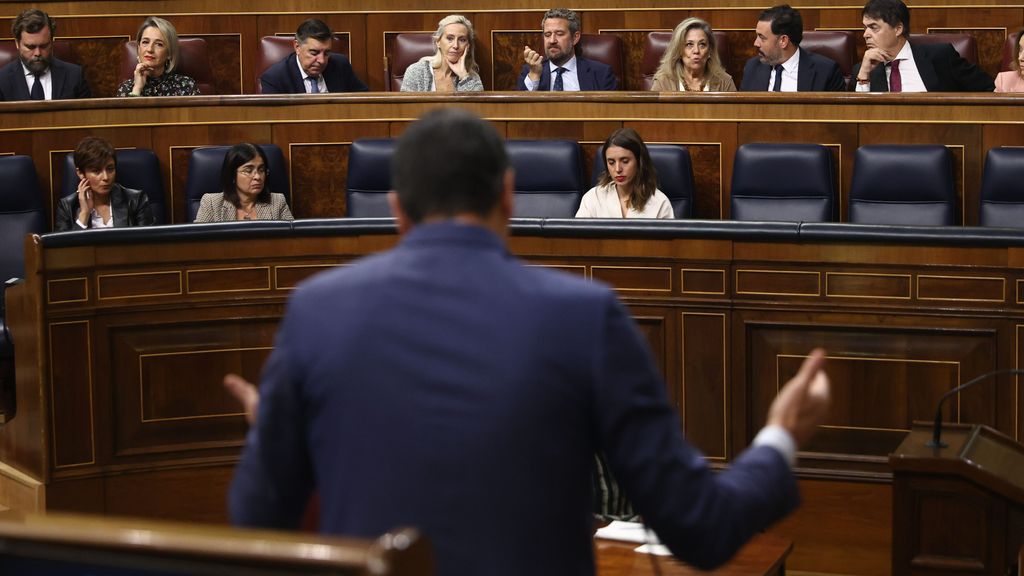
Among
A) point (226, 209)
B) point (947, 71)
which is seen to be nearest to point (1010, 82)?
point (947, 71)

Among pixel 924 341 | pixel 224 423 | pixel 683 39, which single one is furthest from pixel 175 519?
pixel 683 39

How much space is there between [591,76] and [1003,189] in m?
1.25

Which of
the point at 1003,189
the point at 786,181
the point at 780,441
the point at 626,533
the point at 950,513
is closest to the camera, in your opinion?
the point at 780,441

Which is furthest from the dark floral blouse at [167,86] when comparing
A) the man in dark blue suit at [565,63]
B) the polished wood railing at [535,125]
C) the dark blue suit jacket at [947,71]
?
the dark blue suit jacket at [947,71]

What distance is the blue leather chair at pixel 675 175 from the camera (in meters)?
3.33

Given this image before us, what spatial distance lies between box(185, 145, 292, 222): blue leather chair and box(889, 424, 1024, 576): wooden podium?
176cm

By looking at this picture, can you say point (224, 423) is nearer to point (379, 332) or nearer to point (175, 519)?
point (175, 519)

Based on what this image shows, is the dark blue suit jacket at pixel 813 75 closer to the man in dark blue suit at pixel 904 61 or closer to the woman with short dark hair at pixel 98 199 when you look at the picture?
the man in dark blue suit at pixel 904 61

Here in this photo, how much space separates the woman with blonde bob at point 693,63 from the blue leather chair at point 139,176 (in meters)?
1.27

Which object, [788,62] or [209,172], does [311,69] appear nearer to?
[209,172]

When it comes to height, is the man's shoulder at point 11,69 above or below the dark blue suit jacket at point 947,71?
above

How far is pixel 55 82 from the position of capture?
4020 mm

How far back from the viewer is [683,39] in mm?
3828

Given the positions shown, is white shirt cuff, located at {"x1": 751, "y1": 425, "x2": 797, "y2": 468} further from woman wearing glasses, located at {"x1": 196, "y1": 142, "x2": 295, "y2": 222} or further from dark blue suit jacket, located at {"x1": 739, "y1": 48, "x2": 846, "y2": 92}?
dark blue suit jacket, located at {"x1": 739, "y1": 48, "x2": 846, "y2": 92}
